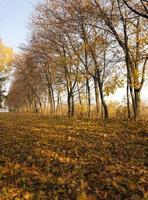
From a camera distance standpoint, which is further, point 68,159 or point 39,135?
point 39,135

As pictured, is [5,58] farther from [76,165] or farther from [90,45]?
[76,165]

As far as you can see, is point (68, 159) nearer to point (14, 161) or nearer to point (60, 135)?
point (14, 161)

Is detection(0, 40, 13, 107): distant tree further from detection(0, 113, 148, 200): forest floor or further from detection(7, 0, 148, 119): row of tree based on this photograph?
detection(0, 113, 148, 200): forest floor

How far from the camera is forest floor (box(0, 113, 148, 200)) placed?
6.82m

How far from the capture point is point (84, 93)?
36469 millimetres

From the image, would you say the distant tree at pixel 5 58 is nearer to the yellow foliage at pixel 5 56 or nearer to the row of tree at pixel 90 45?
the yellow foliage at pixel 5 56

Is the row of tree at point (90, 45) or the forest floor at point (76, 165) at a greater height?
the row of tree at point (90, 45)

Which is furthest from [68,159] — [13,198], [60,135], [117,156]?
[60,135]

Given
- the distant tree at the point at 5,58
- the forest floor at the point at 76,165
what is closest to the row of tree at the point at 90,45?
the forest floor at the point at 76,165

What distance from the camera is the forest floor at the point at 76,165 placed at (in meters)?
6.82

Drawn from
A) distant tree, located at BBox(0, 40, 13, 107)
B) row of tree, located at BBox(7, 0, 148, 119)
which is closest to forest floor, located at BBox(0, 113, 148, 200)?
row of tree, located at BBox(7, 0, 148, 119)

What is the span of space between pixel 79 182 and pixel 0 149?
4.49m

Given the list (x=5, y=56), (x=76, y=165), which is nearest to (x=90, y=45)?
(x=76, y=165)

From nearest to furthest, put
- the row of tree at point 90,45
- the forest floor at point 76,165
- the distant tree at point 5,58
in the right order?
the forest floor at point 76,165
the row of tree at point 90,45
the distant tree at point 5,58
